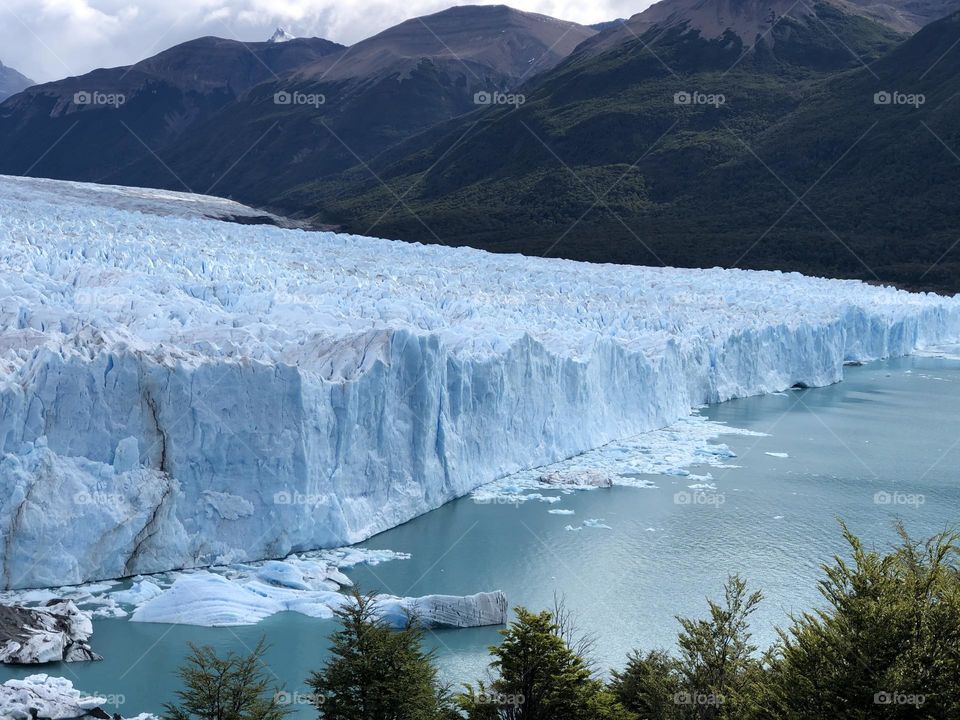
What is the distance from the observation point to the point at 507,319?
1680cm

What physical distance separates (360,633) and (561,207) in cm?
5088

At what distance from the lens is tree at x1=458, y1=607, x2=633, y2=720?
6.39 meters

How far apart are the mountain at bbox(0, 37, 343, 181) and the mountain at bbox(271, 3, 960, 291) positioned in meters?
45.8

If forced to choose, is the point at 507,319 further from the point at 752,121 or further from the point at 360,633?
the point at 752,121

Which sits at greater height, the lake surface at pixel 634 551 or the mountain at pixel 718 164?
the mountain at pixel 718 164

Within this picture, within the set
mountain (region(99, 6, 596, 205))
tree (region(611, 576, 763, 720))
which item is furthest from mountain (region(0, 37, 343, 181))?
tree (region(611, 576, 763, 720))

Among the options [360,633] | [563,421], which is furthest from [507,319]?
[360,633]

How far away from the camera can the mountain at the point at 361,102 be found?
96.0 metres

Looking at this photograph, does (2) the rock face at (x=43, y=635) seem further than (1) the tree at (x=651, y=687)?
Yes

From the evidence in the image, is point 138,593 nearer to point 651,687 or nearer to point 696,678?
point 651,687

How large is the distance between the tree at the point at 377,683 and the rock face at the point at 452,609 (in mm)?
2334

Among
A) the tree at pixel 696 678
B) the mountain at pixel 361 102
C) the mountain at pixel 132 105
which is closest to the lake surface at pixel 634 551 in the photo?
the tree at pixel 696 678

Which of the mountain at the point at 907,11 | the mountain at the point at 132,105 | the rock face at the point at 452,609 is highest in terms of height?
the mountain at the point at 132,105

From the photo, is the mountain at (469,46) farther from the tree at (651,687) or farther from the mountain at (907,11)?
the tree at (651,687)
